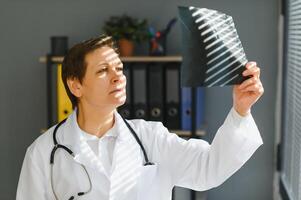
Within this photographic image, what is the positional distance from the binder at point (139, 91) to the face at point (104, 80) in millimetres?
1562

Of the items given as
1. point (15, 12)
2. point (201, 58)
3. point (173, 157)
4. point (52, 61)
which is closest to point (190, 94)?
point (52, 61)

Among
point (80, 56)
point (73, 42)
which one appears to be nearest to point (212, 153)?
point (80, 56)

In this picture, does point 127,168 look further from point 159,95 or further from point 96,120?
point 159,95

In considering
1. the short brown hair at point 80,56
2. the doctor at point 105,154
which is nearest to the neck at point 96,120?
the doctor at point 105,154

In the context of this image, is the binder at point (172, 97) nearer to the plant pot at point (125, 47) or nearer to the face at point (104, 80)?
the plant pot at point (125, 47)

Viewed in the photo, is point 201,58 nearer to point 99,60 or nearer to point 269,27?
point 99,60

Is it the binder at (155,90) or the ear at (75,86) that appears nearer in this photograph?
the ear at (75,86)

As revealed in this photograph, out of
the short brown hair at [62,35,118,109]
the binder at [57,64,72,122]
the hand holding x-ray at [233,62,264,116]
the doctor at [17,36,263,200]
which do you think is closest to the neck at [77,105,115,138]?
the doctor at [17,36,263,200]

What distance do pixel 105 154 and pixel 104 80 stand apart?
0.22 metres

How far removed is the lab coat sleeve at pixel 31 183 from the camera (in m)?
1.50

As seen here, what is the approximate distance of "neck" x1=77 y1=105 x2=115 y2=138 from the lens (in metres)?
1.56

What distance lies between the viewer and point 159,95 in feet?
10.2

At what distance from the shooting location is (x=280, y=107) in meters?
3.22

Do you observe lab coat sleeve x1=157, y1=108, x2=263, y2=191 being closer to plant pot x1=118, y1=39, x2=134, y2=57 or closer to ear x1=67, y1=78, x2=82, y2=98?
ear x1=67, y1=78, x2=82, y2=98
